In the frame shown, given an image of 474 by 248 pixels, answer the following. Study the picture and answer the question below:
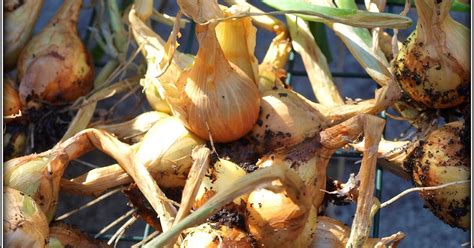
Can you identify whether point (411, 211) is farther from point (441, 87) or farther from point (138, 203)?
point (138, 203)

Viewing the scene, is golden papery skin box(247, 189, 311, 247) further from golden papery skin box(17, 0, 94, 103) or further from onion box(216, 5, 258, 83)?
golden papery skin box(17, 0, 94, 103)

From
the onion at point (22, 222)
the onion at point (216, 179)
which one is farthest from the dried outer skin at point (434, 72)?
the onion at point (22, 222)

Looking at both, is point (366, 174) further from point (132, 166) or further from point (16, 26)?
point (16, 26)

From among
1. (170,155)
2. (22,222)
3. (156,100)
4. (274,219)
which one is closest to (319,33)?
(156,100)

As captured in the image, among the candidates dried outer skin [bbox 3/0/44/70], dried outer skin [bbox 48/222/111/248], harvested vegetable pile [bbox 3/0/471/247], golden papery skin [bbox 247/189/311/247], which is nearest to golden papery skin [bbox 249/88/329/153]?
harvested vegetable pile [bbox 3/0/471/247]

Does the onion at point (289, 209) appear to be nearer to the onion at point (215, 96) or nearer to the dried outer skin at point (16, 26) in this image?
the onion at point (215, 96)

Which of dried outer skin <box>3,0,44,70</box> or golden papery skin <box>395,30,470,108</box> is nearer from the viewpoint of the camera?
golden papery skin <box>395,30,470,108</box>

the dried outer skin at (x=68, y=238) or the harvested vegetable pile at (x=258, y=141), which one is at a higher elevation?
the harvested vegetable pile at (x=258, y=141)

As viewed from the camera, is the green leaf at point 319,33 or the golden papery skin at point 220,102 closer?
the golden papery skin at point 220,102
